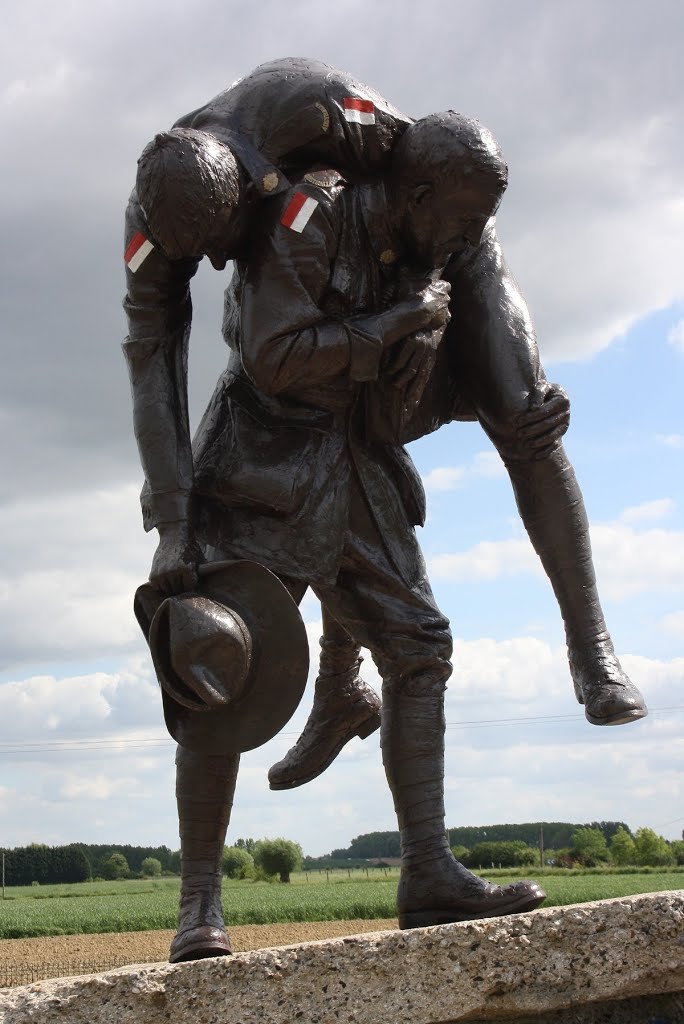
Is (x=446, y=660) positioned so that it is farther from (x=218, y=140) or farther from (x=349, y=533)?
(x=218, y=140)

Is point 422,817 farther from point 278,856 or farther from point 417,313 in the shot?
point 278,856

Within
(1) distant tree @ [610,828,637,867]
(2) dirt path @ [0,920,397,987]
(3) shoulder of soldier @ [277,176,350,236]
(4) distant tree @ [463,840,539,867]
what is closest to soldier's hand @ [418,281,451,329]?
(3) shoulder of soldier @ [277,176,350,236]

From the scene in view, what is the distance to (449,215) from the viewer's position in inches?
145

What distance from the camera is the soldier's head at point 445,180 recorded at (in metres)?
3.60

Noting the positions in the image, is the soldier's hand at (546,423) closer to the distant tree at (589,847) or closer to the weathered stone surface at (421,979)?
the weathered stone surface at (421,979)

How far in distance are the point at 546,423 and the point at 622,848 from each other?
27.0 m

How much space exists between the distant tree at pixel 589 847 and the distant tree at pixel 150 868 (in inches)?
379

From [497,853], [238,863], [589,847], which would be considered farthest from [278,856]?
[589,847]

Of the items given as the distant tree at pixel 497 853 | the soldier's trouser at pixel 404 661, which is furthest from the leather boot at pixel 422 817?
the distant tree at pixel 497 853

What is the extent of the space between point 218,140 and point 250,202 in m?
0.20

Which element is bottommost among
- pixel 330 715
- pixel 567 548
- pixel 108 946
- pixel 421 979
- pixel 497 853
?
pixel 108 946

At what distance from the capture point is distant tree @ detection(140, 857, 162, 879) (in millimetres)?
28386

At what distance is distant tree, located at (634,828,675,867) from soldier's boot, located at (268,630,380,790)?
2395 centimetres

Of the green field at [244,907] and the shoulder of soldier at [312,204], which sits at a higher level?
the shoulder of soldier at [312,204]
